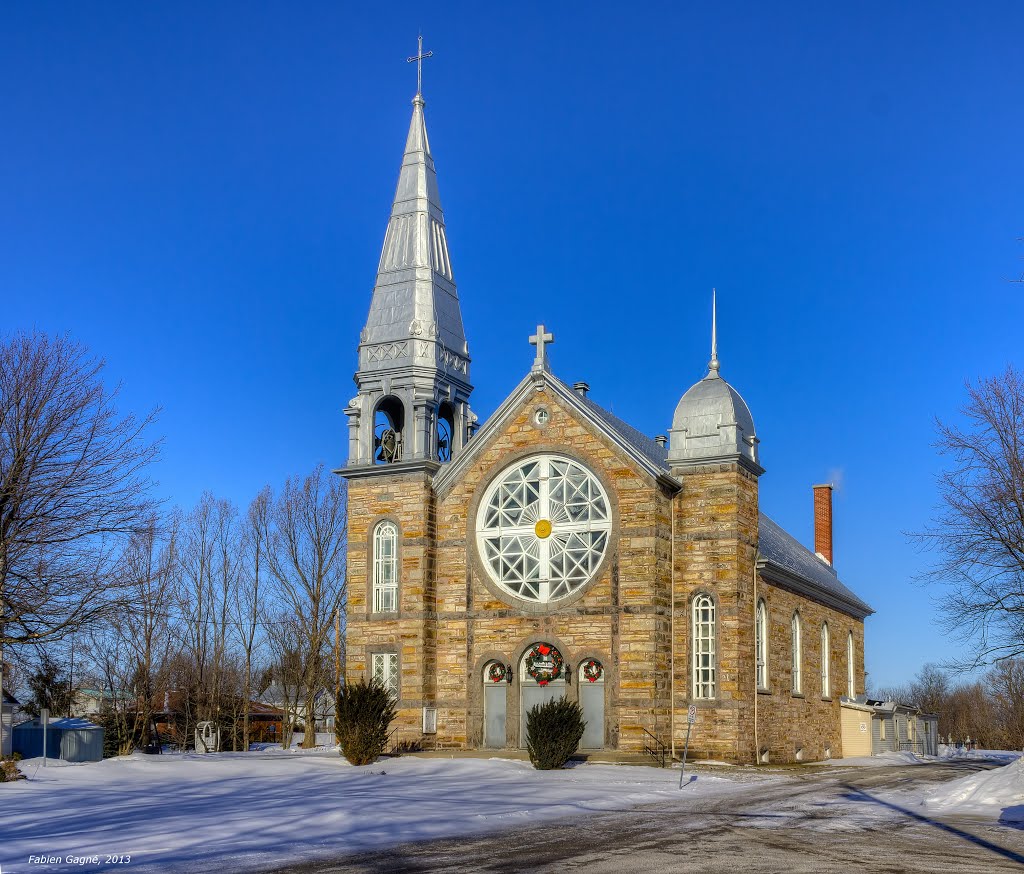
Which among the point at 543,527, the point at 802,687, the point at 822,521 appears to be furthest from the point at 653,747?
the point at 822,521

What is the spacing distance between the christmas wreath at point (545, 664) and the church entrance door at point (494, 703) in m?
0.85

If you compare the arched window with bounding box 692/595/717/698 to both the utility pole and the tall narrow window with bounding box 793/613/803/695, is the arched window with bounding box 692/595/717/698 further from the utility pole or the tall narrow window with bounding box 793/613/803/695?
the utility pole

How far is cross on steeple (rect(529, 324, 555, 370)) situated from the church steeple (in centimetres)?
315

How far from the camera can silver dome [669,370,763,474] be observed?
1244 inches

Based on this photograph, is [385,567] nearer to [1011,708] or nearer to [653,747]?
[653,747]

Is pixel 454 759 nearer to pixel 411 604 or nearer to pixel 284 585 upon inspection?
pixel 411 604

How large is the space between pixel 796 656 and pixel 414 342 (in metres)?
15.1

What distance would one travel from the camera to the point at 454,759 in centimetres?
2886

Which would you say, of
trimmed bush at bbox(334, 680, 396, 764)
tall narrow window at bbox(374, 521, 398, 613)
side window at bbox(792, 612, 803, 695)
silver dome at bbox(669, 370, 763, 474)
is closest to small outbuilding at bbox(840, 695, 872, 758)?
side window at bbox(792, 612, 803, 695)

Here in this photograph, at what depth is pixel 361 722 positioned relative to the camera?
28531 mm

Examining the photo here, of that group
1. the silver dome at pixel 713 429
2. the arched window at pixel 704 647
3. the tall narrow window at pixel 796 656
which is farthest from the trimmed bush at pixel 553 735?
the tall narrow window at pixel 796 656

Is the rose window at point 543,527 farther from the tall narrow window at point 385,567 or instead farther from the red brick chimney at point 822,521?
the red brick chimney at point 822,521

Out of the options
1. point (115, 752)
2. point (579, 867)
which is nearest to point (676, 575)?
point (579, 867)

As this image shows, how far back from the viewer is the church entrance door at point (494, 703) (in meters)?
32.4
